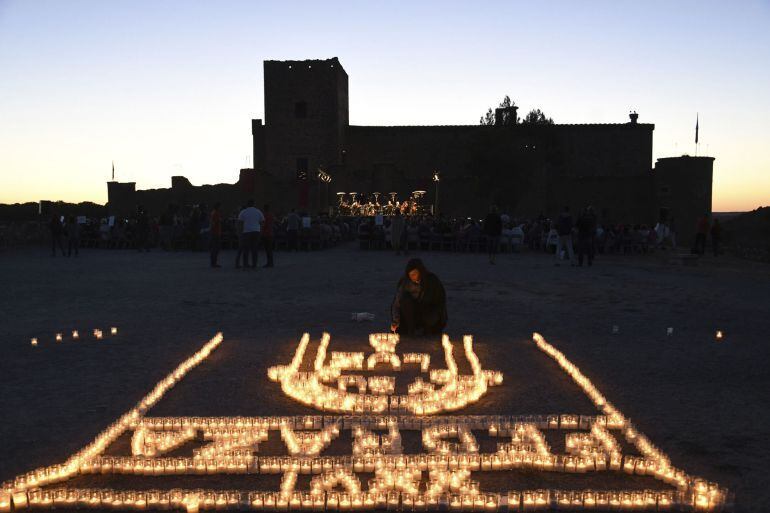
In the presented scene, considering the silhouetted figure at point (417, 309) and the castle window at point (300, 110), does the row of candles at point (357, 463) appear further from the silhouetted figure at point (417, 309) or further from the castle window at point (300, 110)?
the castle window at point (300, 110)

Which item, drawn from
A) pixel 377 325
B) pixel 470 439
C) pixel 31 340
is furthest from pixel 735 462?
pixel 31 340

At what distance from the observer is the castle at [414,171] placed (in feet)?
137

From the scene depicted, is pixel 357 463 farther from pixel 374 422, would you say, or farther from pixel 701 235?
pixel 701 235

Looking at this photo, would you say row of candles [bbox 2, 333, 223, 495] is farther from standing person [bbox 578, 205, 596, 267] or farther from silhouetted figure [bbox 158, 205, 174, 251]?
silhouetted figure [bbox 158, 205, 174, 251]

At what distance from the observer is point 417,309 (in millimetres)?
7574

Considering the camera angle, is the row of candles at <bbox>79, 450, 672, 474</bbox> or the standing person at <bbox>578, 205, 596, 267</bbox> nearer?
the row of candles at <bbox>79, 450, 672, 474</bbox>

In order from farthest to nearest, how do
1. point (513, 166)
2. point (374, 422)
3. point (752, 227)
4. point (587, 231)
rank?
point (752, 227) < point (513, 166) < point (587, 231) < point (374, 422)

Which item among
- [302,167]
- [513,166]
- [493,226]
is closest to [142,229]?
[493,226]

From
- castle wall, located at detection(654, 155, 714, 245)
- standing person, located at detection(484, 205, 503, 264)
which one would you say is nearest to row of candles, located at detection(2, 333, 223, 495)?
standing person, located at detection(484, 205, 503, 264)

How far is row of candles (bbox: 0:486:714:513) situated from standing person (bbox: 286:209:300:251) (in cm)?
1926

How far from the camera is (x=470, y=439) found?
4121 mm

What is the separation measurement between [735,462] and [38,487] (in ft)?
13.1

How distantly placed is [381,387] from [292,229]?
17682 mm

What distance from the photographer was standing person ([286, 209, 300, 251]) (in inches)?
884
